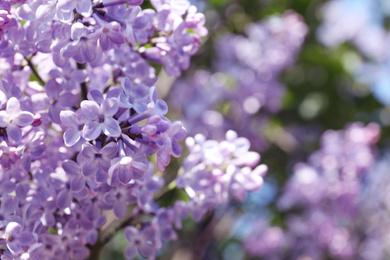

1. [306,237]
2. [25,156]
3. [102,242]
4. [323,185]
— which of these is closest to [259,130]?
[323,185]

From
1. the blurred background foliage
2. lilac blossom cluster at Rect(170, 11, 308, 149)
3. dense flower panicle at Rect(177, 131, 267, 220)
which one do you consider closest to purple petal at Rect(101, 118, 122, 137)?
dense flower panicle at Rect(177, 131, 267, 220)

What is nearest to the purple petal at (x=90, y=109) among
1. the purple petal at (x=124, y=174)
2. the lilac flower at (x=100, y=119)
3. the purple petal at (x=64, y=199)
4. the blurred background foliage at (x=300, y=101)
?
the lilac flower at (x=100, y=119)

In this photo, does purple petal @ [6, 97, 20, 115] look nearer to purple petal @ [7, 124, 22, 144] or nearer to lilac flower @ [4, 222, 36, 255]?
purple petal @ [7, 124, 22, 144]

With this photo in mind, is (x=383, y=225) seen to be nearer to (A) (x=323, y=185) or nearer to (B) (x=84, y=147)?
(A) (x=323, y=185)

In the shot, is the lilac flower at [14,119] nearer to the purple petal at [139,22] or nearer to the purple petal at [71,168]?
the purple petal at [71,168]

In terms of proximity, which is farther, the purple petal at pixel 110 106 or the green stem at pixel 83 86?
the green stem at pixel 83 86

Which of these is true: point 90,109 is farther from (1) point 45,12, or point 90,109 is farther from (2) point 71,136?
(1) point 45,12

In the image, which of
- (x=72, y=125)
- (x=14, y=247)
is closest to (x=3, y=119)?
(x=72, y=125)
